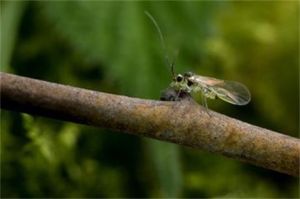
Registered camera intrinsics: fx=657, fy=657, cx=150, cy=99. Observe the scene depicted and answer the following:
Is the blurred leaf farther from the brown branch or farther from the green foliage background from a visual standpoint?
the brown branch

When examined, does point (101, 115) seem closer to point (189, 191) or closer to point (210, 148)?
point (210, 148)

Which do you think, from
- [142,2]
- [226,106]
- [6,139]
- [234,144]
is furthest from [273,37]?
[234,144]

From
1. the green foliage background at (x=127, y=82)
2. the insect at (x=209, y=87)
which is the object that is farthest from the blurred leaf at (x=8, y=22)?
the insect at (x=209, y=87)

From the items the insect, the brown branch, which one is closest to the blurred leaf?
the insect

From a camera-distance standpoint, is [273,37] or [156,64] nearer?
[156,64]

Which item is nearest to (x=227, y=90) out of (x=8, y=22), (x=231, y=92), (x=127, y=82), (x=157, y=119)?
(x=231, y=92)

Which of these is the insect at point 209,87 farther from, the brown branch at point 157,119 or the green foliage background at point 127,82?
the green foliage background at point 127,82
